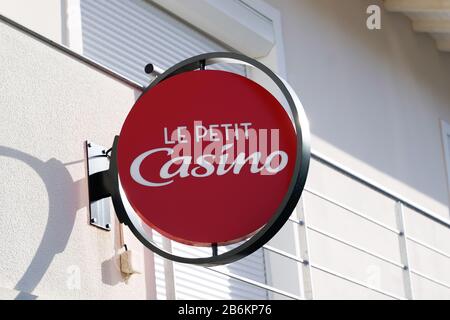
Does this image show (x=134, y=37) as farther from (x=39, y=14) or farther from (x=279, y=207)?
(x=279, y=207)

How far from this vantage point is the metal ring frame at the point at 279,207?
17.5 ft

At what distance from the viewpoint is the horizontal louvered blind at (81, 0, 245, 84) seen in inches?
281

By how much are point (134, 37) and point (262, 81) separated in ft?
4.35

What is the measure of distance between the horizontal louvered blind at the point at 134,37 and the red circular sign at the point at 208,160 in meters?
1.60

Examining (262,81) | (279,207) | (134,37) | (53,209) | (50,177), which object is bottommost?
(279,207)

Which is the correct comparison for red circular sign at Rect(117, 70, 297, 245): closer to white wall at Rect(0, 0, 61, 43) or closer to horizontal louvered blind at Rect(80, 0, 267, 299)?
white wall at Rect(0, 0, 61, 43)

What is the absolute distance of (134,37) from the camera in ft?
24.5

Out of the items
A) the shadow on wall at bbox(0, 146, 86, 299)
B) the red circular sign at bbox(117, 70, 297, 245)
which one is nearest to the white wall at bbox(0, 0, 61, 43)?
the shadow on wall at bbox(0, 146, 86, 299)

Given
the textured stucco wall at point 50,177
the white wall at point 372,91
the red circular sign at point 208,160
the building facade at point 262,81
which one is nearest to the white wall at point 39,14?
the building facade at point 262,81

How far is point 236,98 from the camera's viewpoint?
5.55 metres

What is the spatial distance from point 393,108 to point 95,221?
14.6 feet

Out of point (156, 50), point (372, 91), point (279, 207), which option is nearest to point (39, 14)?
point (156, 50)

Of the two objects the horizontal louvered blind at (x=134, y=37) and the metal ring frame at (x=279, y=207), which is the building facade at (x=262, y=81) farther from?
the metal ring frame at (x=279, y=207)

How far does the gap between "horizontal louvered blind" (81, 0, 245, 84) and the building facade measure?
1 cm
